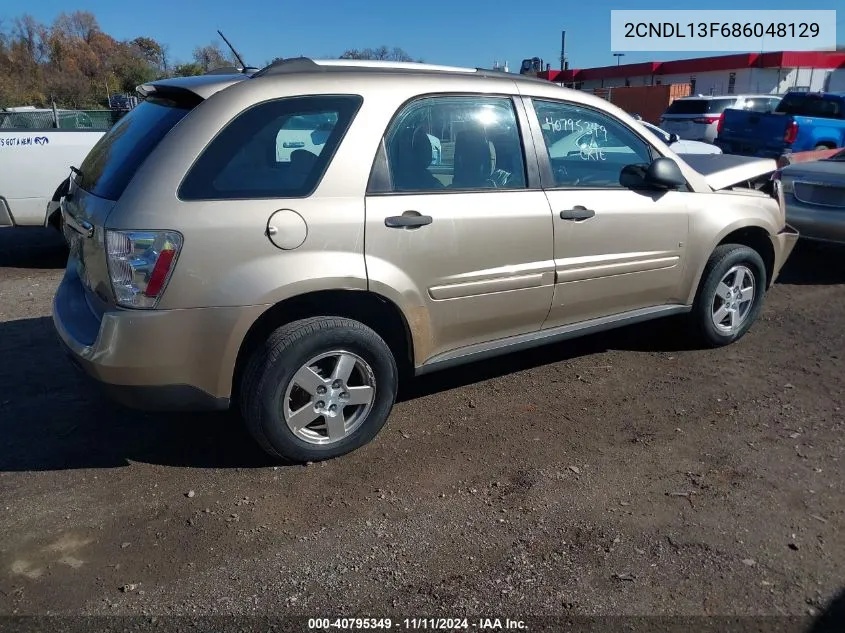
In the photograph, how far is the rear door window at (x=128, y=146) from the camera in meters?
3.23

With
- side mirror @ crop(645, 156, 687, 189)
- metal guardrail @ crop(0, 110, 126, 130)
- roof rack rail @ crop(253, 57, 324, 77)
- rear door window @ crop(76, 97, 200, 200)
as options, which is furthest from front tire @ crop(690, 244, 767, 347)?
metal guardrail @ crop(0, 110, 126, 130)

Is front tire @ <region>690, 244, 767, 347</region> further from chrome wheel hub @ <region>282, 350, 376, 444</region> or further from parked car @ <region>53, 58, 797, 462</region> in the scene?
chrome wheel hub @ <region>282, 350, 376, 444</region>

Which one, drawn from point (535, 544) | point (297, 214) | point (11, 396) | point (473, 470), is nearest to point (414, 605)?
point (535, 544)

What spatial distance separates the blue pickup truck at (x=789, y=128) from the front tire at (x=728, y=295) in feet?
31.2

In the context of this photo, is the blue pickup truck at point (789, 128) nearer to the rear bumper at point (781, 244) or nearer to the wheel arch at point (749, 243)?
the rear bumper at point (781, 244)

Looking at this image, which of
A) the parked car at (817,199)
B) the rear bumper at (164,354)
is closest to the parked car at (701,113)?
the parked car at (817,199)

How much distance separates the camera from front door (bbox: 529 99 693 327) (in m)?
4.07

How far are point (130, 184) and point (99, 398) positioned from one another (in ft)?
5.72

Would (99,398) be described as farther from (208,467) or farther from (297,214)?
(297,214)

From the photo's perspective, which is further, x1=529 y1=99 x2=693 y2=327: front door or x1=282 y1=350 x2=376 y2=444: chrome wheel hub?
x1=529 y1=99 x2=693 y2=327: front door

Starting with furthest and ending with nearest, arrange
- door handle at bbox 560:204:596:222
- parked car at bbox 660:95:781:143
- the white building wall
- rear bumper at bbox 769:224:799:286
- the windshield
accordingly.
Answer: the white building wall → the windshield → parked car at bbox 660:95:781:143 → rear bumper at bbox 769:224:799:286 → door handle at bbox 560:204:596:222

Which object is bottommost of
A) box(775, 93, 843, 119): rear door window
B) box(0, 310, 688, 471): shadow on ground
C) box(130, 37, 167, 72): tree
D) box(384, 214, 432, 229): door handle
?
box(0, 310, 688, 471): shadow on ground

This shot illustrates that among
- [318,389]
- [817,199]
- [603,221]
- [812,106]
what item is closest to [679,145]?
[817,199]

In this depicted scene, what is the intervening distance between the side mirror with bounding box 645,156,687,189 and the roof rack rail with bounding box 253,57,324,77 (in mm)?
2039
